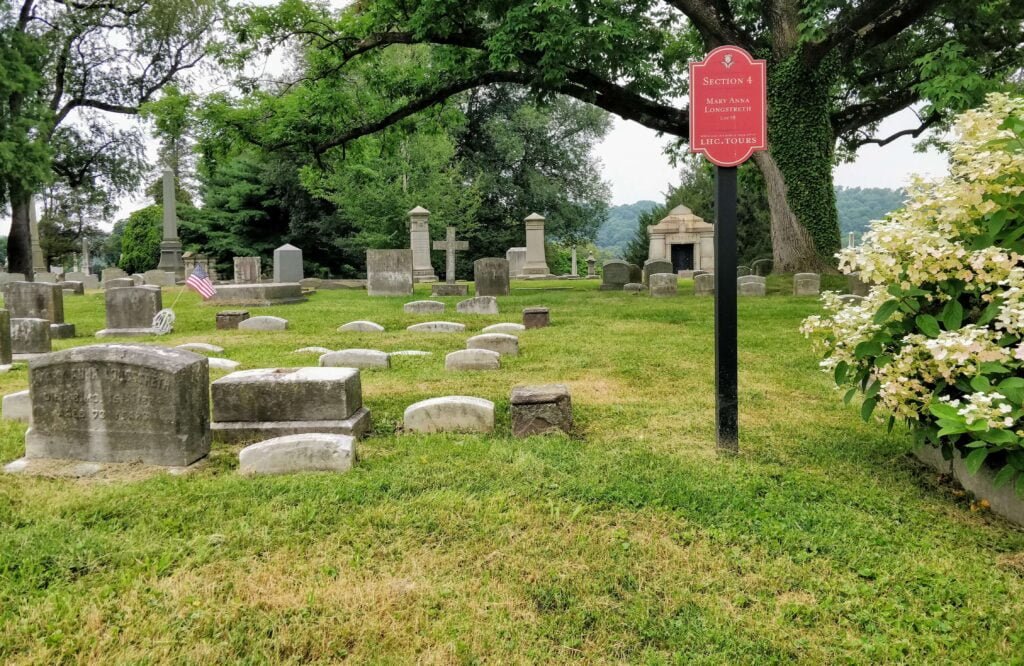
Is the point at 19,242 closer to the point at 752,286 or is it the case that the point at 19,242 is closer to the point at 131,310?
the point at 131,310

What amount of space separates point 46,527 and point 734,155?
4.33 metres

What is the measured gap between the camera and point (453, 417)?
5191mm

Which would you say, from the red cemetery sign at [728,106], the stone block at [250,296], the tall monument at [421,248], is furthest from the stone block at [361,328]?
the tall monument at [421,248]

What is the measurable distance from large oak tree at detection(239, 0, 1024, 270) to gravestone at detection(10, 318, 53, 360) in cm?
982

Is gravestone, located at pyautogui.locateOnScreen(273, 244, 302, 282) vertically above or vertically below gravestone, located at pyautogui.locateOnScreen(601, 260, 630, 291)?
above

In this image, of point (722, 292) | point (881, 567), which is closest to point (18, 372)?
point (722, 292)

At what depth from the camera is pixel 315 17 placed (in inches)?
675

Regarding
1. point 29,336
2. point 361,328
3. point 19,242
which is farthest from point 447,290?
point 19,242

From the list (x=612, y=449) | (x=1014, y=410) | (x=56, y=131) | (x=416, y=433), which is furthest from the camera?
(x=56, y=131)

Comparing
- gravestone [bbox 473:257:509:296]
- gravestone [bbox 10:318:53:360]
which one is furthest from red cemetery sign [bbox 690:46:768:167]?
gravestone [bbox 473:257:509:296]

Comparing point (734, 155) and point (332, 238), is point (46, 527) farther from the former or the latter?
point (332, 238)

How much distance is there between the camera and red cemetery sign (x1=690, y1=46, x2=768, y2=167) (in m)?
4.31

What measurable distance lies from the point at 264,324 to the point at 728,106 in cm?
957

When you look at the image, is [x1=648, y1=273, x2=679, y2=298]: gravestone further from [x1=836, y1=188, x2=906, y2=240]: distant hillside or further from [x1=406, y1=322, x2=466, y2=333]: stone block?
[x1=836, y1=188, x2=906, y2=240]: distant hillside
